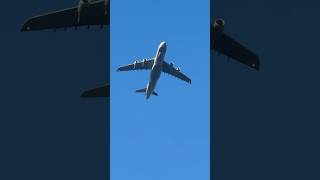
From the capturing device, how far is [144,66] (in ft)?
143
